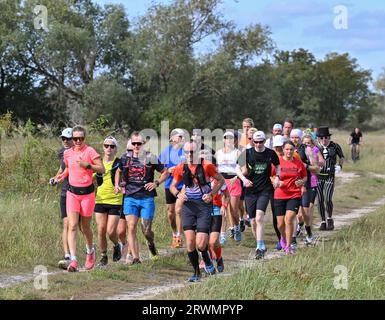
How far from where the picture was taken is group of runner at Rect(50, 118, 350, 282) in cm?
923

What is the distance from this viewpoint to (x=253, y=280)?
7840mm

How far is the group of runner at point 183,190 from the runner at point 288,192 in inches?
0.6

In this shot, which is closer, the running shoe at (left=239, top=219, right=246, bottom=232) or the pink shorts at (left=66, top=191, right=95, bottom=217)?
the pink shorts at (left=66, top=191, right=95, bottom=217)

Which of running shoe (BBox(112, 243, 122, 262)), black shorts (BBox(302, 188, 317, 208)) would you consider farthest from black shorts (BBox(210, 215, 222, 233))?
black shorts (BBox(302, 188, 317, 208))

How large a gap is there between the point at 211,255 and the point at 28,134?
22.7ft

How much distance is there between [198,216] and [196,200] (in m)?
0.20

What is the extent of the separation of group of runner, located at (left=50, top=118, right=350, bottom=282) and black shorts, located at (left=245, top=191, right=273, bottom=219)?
0.02m

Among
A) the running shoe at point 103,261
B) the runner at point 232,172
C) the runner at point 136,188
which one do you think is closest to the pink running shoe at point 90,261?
the running shoe at point 103,261

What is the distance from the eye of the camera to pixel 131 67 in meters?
43.1

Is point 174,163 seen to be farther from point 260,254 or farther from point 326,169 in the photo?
point 326,169

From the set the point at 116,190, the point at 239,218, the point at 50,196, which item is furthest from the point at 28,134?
the point at 116,190

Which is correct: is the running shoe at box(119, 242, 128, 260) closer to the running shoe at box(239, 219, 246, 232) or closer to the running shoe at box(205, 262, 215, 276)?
the running shoe at box(205, 262, 215, 276)

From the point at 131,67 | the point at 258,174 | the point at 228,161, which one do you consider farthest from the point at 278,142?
the point at 131,67

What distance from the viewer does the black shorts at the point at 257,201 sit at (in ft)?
36.5
